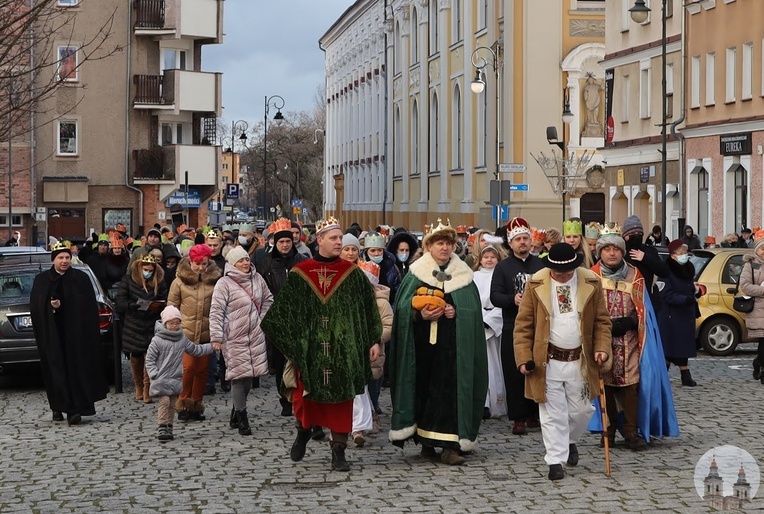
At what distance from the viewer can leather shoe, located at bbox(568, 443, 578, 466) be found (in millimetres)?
11307

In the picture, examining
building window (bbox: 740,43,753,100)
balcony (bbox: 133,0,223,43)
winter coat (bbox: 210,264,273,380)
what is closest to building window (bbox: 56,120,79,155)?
balcony (bbox: 133,0,223,43)

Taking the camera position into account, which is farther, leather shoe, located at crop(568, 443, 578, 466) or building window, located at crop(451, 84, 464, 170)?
building window, located at crop(451, 84, 464, 170)

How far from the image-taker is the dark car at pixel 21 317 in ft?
59.1

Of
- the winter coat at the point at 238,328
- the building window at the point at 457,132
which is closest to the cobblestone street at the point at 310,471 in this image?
the winter coat at the point at 238,328

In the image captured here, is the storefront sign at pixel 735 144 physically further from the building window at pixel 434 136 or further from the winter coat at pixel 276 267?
the building window at pixel 434 136

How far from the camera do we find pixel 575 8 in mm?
54594

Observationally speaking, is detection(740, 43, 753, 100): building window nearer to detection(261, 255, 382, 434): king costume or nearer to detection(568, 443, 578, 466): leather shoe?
detection(568, 443, 578, 466): leather shoe

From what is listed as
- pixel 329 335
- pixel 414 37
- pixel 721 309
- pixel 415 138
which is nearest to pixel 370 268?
pixel 329 335

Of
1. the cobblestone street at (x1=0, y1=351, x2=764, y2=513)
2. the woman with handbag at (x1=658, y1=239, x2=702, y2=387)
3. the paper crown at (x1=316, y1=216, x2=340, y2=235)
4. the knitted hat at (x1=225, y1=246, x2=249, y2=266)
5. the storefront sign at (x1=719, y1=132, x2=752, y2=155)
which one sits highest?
the storefront sign at (x1=719, y1=132, x2=752, y2=155)

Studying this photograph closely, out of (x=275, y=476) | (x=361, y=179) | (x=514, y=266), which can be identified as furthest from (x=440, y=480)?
(x=361, y=179)

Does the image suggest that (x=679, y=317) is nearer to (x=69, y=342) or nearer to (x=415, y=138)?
(x=69, y=342)

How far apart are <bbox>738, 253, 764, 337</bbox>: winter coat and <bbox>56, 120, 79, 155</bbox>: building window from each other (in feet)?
143

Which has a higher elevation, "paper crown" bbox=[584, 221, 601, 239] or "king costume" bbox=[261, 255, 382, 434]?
"paper crown" bbox=[584, 221, 601, 239]

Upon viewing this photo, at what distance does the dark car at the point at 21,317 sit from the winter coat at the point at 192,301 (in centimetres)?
239
